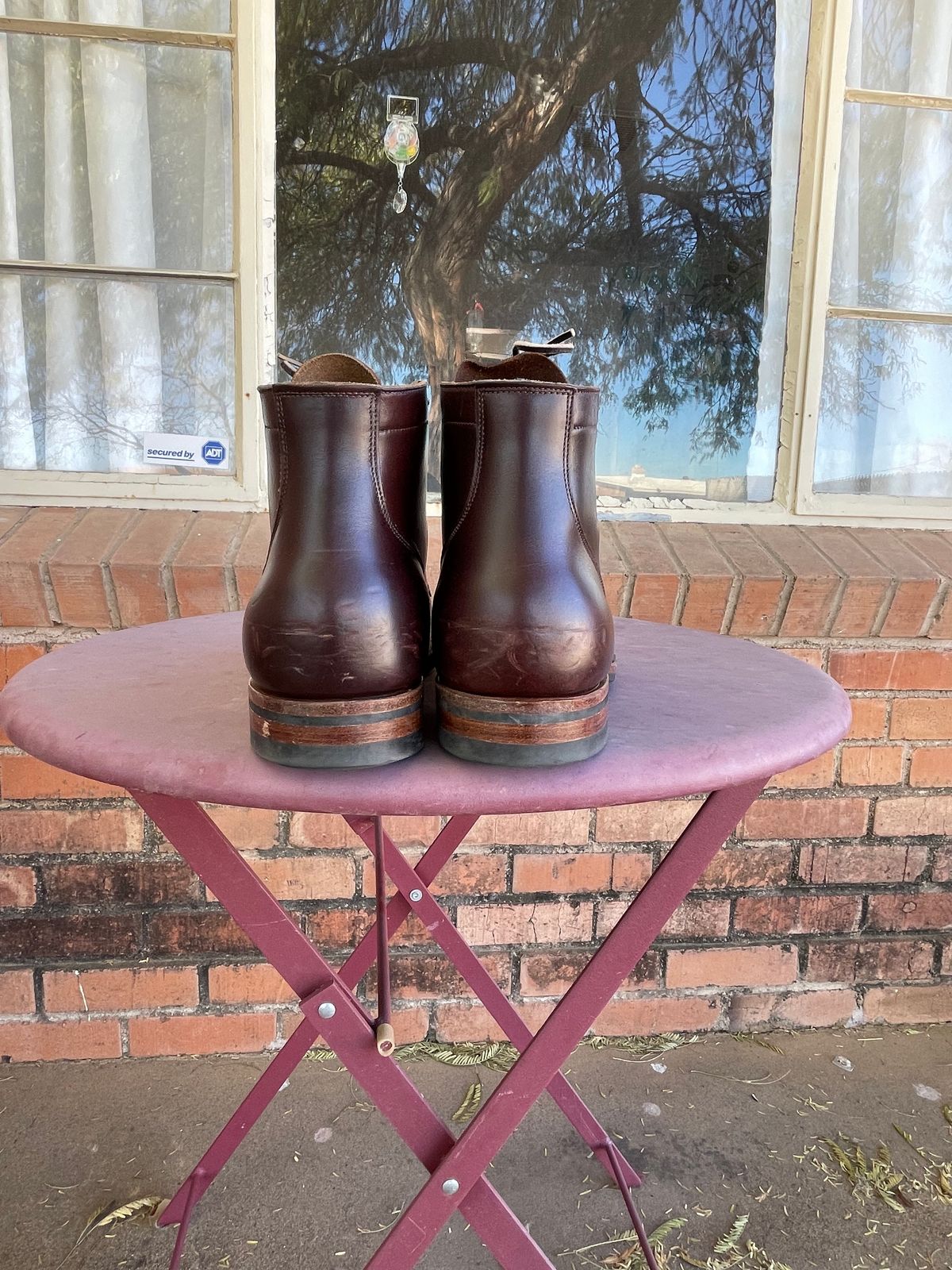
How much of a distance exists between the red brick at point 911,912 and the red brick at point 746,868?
222mm

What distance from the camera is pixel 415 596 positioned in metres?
0.75

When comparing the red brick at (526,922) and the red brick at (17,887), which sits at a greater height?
the red brick at (17,887)

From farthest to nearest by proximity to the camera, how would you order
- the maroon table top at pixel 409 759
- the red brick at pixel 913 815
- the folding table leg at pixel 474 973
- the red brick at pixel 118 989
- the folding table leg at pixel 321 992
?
the red brick at pixel 913 815, the red brick at pixel 118 989, the folding table leg at pixel 474 973, the folding table leg at pixel 321 992, the maroon table top at pixel 409 759

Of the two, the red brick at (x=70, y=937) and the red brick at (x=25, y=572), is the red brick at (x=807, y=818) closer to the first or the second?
the red brick at (x=70, y=937)

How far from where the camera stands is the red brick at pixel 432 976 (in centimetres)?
178

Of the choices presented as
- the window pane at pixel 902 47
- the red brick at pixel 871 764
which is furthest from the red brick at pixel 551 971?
the window pane at pixel 902 47

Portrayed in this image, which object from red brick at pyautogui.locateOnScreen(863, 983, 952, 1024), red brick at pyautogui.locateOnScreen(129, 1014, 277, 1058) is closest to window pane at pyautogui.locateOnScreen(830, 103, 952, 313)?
red brick at pyautogui.locateOnScreen(863, 983, 952, 1024)

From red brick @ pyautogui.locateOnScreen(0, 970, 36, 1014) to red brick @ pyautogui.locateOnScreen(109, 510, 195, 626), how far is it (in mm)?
719

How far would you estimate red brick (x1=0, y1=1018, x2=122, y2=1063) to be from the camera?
1.73 m

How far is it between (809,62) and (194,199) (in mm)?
1224

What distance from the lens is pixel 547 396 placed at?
73 centimetres

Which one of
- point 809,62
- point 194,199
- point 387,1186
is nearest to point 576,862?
point 387,1186

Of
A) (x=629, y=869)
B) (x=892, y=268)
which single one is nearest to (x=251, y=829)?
(x=629, y=869)

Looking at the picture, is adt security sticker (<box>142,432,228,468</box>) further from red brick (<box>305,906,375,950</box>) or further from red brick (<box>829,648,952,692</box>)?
red brick (<box>829,648,952,692</box>)
